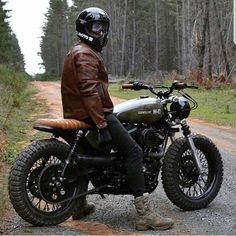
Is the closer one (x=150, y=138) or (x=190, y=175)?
(x=150, y=138)

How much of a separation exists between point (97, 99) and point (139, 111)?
701 mm

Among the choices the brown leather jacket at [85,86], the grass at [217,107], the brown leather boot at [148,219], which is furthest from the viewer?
the grass at [217,107]

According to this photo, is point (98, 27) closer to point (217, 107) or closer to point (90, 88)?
point (90, 88)

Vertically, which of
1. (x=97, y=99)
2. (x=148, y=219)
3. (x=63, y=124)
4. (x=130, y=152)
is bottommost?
(x=148, y=219)

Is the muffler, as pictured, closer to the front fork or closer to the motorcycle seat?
the motorcycle seat

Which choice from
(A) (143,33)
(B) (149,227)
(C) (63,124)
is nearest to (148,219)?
(B) (149,227)

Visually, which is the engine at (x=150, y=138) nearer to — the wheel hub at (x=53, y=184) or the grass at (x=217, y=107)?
the wheel hub at (x=53, y=184)

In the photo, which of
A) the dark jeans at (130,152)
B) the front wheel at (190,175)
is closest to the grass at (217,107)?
the front wheel at (190,175)

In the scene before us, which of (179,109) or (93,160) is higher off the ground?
(179,109)

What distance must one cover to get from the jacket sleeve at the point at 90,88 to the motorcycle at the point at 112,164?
220mm

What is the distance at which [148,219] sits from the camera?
527 cm

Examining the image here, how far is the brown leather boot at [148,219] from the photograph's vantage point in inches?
206

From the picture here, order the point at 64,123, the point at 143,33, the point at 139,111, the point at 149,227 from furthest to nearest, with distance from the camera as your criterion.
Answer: the point at 143,33, the point at 139,111, the point at 149,227, the point at 64,123

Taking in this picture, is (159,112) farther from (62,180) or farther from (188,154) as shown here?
(62,180)
